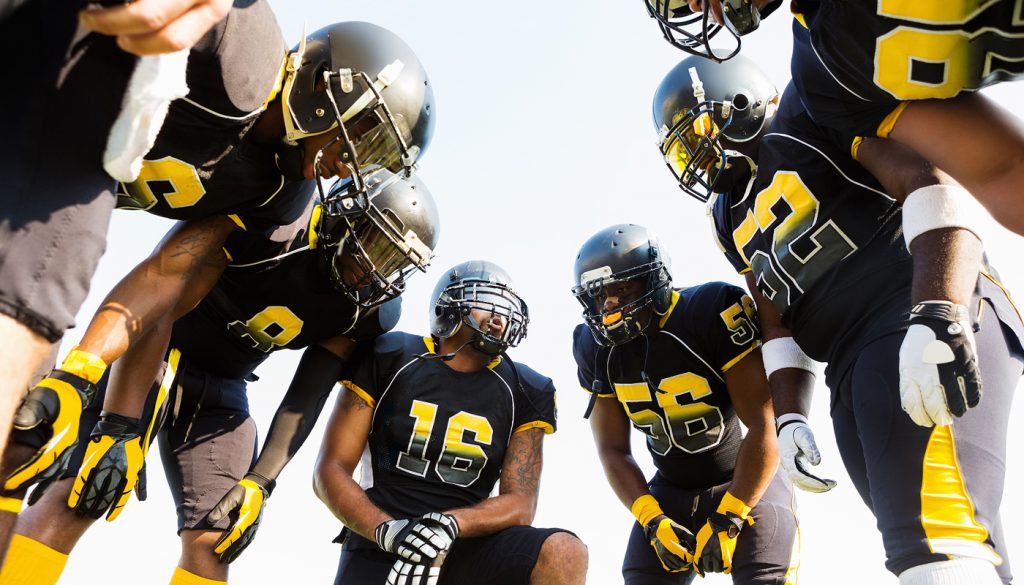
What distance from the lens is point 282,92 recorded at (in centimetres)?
331

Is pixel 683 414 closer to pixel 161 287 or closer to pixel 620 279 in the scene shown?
pixel 620 279

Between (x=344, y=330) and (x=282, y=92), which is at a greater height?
(x=282, y=92)

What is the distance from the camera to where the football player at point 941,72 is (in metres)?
1.98

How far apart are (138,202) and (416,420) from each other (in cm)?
176

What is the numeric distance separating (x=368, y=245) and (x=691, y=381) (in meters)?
1.72

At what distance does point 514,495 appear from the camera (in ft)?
13.9

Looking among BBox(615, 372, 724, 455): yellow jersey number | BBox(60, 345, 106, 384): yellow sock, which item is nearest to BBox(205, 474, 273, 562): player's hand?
BBox(60, 345, 106, 384): yellow sock

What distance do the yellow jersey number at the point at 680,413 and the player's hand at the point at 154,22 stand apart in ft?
10.4

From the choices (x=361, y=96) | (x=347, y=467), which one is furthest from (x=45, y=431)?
(x=347, y=467)

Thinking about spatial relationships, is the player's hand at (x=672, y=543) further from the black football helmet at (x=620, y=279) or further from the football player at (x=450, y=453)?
the black football helmet at (x=620, y=279)

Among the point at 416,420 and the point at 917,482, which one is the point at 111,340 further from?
the point at 917,482

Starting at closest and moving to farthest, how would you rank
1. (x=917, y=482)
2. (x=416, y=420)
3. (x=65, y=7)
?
(x=65, y=7) < (x=917, y=482) < (x=416, y=420)

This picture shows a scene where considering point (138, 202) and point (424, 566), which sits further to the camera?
point (424, 566)

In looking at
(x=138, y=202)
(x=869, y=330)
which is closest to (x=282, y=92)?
(x=138, y=202)
